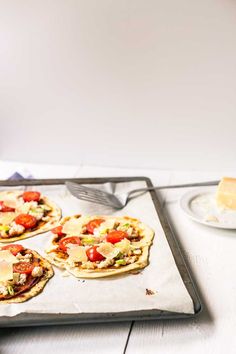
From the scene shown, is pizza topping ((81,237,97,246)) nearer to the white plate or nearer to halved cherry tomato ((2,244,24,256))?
halved cherry tomato ((2,244,24,256))

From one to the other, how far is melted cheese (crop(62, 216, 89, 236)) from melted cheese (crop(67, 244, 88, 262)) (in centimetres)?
9

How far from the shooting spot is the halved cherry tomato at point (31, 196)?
1.34m

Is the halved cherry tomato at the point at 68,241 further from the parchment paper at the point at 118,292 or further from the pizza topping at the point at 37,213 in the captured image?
the pizza topping at the point at 37,213

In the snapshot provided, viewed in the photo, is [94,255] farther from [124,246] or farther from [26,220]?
[26,220]

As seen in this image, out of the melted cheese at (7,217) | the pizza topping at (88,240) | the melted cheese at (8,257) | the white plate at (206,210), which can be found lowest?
the melted cheese at (7,217)

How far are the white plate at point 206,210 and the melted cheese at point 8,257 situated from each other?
0.46 metres

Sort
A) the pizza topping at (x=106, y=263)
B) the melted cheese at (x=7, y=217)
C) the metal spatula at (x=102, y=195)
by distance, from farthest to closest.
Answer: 1. the metal spatula at (x=102, y=195)
2. the melted cheese at (x=7, y=217)
3. the pizza topping at (x=106, y=263)

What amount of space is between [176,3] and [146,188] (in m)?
0.57

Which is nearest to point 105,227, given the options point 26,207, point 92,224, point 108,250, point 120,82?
point 92,224

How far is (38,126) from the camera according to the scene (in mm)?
1661

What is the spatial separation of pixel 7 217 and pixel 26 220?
6 centimetres

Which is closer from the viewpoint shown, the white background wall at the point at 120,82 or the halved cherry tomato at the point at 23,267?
the halved cherry tomato at the point at 23,267

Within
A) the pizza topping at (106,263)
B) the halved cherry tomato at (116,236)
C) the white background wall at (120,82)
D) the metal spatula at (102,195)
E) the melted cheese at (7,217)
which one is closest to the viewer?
the pizza topping at (106,263)

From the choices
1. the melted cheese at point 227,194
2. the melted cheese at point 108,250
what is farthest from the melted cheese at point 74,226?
the melted cheese at point 227,194
